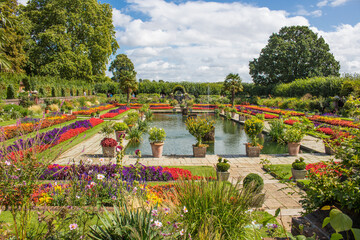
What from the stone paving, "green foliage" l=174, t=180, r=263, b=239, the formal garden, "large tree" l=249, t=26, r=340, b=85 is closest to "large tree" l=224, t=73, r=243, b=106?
the formal garden

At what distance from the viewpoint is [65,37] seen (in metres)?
31.0

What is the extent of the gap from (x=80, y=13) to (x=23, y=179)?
36.2 m

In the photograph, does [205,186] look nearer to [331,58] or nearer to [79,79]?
[79,79]

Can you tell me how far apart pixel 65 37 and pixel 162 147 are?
2873 centimetres

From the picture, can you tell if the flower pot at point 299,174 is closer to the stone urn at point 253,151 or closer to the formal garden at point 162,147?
the formal garden at point 162,147

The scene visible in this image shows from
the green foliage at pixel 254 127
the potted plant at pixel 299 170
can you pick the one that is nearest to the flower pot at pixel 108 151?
the green foliage at pixel 254 127

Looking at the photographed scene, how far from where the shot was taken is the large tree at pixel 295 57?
1547 inches

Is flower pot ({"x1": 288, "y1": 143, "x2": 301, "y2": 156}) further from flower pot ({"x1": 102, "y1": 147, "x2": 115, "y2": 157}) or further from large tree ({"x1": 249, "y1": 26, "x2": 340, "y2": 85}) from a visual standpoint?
large tree ({"x1": 249, "y1": 26, "x2": 340, "y2": 85})

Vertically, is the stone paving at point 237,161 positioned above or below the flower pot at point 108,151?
below

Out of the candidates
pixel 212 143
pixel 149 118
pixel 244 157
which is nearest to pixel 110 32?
pixel 149 118

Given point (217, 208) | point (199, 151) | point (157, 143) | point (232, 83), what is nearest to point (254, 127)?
point (199, 151)

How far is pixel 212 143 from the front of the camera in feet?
39.0

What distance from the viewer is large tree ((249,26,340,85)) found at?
39.3 meters

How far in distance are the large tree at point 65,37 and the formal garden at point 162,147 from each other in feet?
0.53
